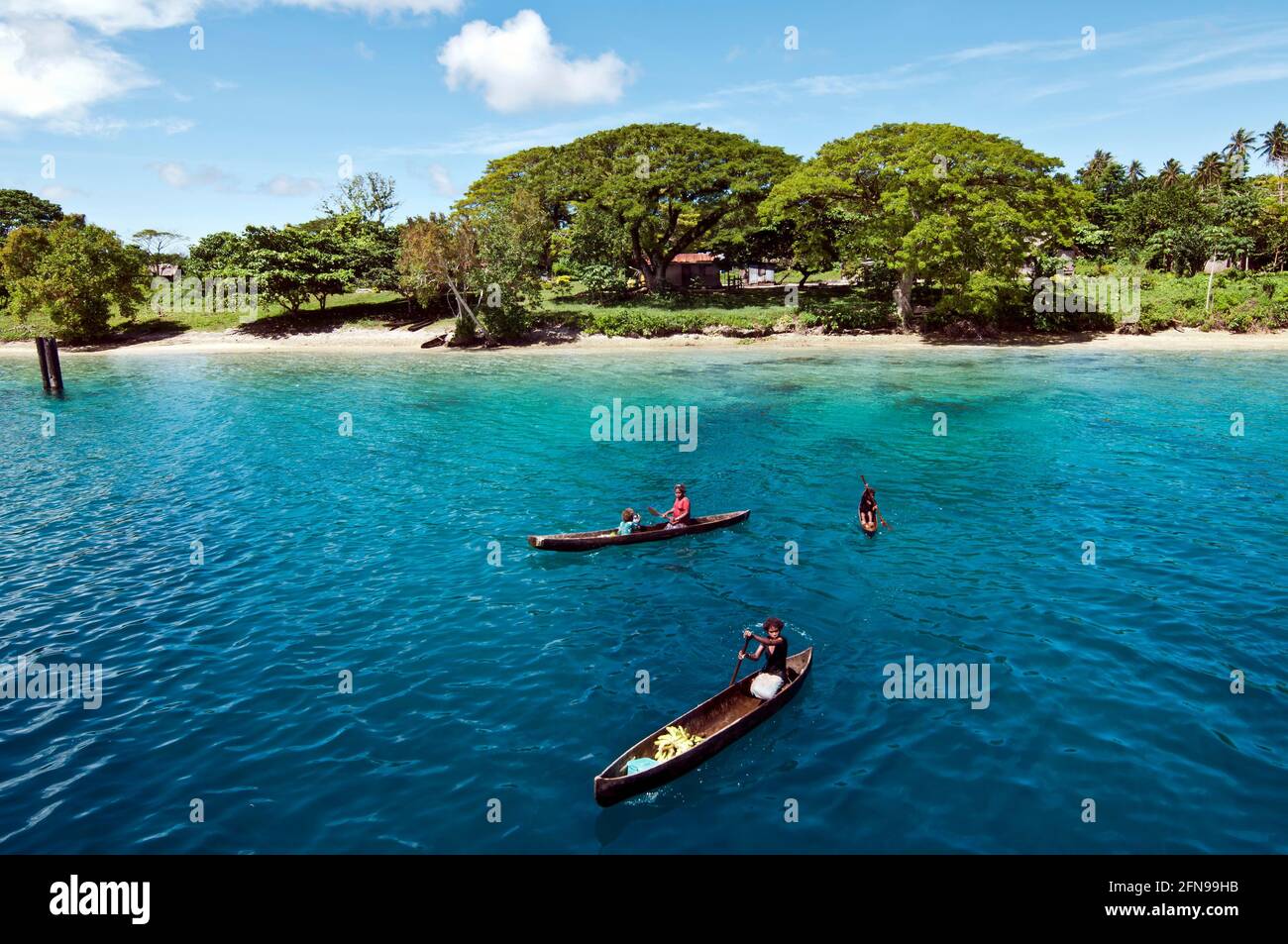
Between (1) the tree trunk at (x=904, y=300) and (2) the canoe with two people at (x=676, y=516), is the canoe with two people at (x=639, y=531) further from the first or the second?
(1) the tree trunk at (x=904, y=300)

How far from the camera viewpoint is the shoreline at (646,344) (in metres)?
66.2

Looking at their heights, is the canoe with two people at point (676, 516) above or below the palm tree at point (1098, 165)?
below

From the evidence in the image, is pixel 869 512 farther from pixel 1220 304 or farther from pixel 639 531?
pixel 1220 304

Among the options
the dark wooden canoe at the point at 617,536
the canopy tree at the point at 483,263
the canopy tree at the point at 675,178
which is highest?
the canopy tree at the point at 675,178

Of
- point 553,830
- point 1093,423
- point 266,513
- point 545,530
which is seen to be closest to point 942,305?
point 1093,423

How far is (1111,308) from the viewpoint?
7131 centimetres

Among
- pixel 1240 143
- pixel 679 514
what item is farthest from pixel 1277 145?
pixel 679 514

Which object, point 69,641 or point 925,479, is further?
point 925,479

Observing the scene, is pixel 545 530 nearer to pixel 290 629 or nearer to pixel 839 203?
pixel 290 629

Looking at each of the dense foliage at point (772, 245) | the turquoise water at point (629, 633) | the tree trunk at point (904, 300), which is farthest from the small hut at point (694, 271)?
the turquoise water at point (629, 633)

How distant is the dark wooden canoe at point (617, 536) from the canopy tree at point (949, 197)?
47.1 metres

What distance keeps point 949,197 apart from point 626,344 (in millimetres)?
31506
